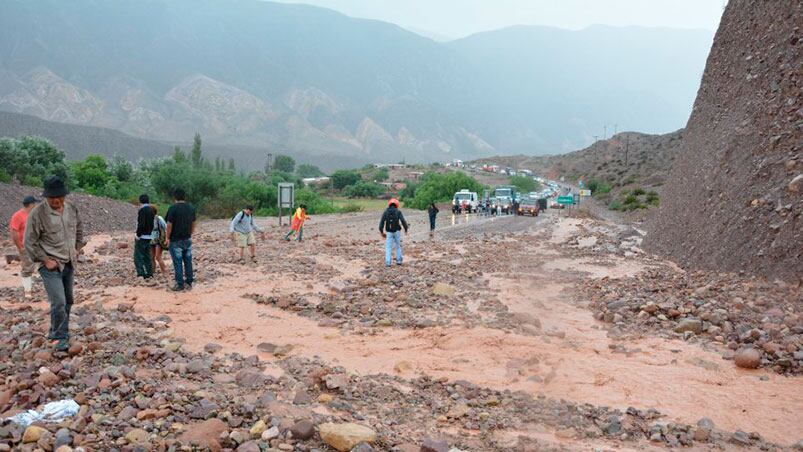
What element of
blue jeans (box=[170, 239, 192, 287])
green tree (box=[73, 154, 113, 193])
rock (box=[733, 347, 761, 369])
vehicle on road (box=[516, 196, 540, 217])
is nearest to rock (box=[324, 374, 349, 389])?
rock (box=[733, 347, 761, 369])

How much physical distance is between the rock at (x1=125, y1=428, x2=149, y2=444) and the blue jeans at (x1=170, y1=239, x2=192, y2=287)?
675 cm

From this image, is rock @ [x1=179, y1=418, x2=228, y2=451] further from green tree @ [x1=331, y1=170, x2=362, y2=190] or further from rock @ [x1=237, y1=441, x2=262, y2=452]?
green tree @ [x1=331, y1=170, x2=362, y2=190]

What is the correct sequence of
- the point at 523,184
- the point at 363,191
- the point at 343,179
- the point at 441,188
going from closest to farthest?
the point at 441,188 < the point at 363,191 < the point at 343,179 < the point at 523,184

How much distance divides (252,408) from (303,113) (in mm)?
166828

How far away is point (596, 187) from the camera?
7981 cm

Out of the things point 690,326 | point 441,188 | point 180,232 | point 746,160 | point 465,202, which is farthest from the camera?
point 441,188

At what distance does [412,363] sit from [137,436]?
3591 millimetres

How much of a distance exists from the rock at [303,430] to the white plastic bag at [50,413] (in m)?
1.88

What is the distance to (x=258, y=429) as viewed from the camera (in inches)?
198

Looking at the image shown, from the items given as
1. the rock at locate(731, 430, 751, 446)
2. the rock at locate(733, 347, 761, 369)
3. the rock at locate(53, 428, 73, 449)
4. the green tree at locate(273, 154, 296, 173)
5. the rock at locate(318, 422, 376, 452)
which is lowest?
the rock at locate(731, 430, 751, 446)

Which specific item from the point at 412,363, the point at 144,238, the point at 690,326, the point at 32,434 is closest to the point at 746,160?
the point at 690,326

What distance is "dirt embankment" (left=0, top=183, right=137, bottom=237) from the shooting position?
25.2 meters

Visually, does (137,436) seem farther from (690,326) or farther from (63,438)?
(690,326)

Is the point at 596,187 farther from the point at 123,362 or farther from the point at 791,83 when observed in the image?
the point at 123,362
